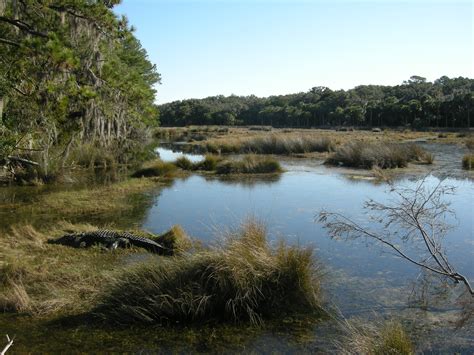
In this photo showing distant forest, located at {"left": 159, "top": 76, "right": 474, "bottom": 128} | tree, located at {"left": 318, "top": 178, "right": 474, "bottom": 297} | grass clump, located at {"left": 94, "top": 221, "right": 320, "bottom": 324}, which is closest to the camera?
tree, located at {"left": 318, "top": 178, "right": 474, "bottom": 297}

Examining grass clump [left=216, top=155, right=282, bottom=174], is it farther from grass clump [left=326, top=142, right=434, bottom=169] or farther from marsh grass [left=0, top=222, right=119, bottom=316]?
marsh grass [left=0, top=222, right=119, bottom=316]

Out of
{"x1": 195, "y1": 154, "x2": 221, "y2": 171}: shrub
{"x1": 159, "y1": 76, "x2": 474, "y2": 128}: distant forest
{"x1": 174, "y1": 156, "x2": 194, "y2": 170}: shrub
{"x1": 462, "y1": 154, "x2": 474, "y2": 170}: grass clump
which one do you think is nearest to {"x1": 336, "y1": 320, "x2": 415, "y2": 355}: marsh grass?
{"x1": 462, "y1": 154, "x2": 474, "y2": 170}: grass clump

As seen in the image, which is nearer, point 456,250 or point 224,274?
point 224,274

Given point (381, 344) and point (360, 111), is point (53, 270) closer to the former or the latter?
point (381, 344)

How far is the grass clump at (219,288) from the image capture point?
498 cm

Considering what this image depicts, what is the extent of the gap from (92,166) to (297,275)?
16.4m

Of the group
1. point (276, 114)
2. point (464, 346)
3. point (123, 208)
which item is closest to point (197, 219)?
point (123, 208)

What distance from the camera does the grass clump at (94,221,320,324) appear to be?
4.98 meters

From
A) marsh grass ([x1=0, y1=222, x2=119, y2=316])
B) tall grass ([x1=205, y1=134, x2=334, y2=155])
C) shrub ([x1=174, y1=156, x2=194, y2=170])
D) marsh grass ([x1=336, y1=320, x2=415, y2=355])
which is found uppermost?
tall grass ([x1=205, y1=134, x2=334, y2=155])

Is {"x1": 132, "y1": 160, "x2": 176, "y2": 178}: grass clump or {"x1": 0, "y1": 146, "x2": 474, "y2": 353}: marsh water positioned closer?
{"x1": 0, "y1": 146, "x2": 474, "y2": 353}: marsh water

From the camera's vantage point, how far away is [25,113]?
30.0ft

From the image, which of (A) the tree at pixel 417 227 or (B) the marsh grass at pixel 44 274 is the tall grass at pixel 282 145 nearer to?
(A) the tree at pixel 417 227

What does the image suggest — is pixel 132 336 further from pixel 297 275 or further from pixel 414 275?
pixel 414 275

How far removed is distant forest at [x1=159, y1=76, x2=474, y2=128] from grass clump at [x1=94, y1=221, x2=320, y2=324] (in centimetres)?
5368
